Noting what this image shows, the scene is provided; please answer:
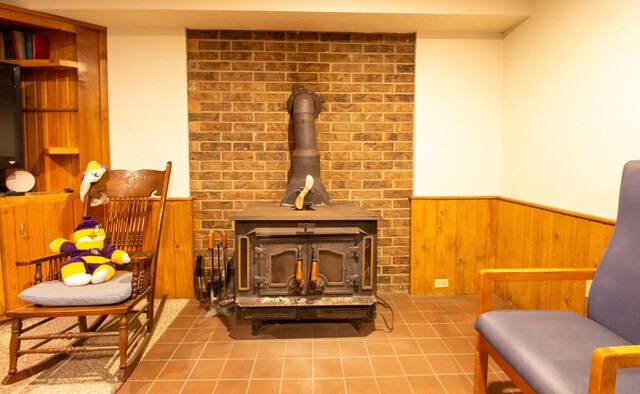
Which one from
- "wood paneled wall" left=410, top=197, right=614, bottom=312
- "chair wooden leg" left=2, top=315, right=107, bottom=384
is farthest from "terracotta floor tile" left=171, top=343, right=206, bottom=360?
"wood paneled wall" left=410, top=197, right=614, bottom=312

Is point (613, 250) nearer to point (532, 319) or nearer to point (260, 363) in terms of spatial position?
point (532, 319)

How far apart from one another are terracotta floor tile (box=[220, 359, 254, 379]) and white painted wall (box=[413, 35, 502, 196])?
1899 millimetres

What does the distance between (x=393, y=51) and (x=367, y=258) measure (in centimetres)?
173

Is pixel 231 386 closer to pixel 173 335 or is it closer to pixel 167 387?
pixel 167 387

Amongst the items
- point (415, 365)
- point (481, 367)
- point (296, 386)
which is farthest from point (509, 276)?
point (296, 386)

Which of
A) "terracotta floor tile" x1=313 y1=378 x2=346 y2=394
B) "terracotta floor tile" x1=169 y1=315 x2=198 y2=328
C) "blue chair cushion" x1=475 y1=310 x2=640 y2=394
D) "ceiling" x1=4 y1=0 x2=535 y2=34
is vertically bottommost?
"terracotta floor tile" x1=313 y1=378 x2=346 y2=394

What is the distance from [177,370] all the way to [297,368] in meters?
0.64

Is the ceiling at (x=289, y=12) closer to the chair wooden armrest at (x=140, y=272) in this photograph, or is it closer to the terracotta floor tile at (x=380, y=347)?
the chair wooden armrest at (x=140, y=272)

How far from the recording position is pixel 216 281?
3.23 meters

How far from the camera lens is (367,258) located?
256 centimetres

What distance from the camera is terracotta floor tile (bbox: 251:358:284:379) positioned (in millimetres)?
2139

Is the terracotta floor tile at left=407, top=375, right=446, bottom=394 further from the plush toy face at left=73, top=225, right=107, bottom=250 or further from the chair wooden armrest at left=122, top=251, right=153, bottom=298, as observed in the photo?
the plush toy face at left=73, top=225, right=107, bottom=250

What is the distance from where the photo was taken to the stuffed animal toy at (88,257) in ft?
7.18

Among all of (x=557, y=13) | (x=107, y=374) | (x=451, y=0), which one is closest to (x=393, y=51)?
(x=451, y=0)
